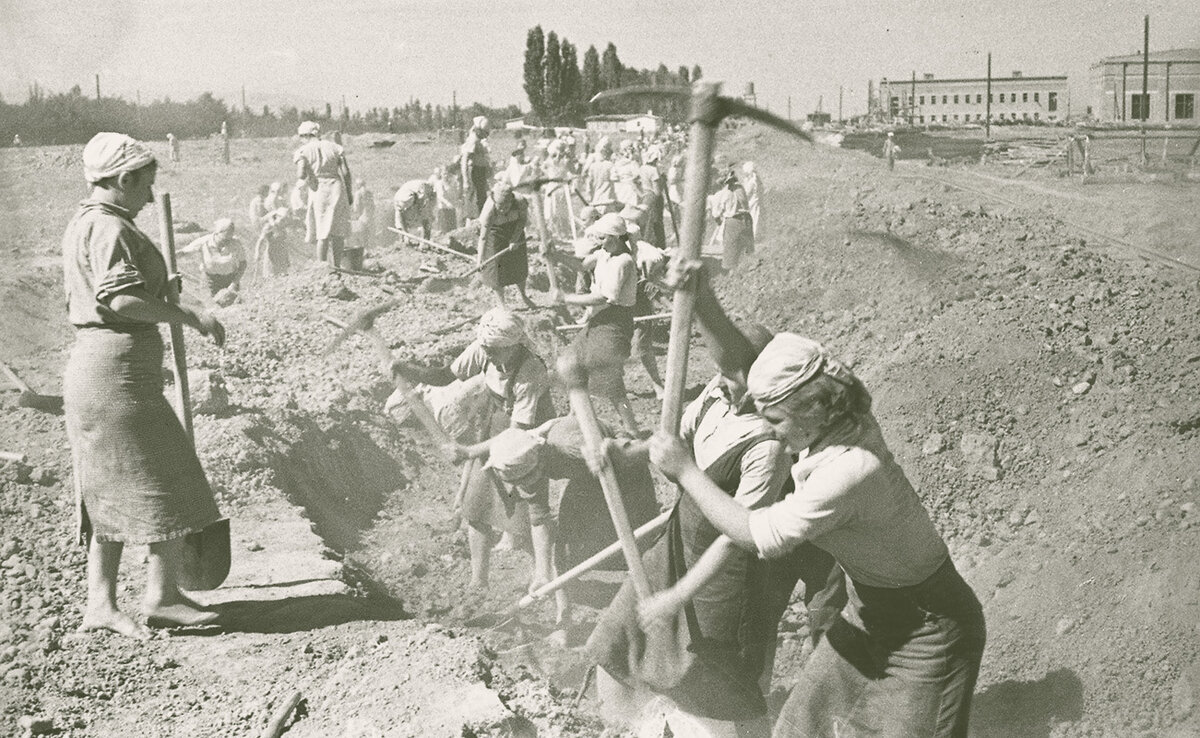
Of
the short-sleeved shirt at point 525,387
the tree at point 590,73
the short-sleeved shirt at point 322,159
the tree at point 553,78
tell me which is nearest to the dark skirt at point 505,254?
the short-sleeved shirt at point 322,159

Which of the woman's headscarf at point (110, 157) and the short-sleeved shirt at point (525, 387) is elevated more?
the woman's headscarf at point (110, 157)

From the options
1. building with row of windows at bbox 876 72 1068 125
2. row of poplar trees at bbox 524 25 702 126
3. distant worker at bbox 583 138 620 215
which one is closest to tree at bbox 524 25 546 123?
row of poplar trees at bbox 524 25 702 126

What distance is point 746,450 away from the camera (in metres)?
3.39

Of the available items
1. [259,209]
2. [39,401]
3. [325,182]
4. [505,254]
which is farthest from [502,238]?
[259,209]

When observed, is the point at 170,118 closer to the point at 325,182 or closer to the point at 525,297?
the point at 325,182

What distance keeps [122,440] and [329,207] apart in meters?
9.09

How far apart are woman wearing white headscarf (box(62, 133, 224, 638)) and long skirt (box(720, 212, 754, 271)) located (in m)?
11.3

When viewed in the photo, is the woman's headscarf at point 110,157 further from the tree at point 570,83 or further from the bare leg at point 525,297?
the tree at point 570,83

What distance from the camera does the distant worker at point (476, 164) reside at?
1338 cm

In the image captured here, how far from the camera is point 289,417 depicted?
7875 mm

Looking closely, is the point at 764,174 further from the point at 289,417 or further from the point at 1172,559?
the point at 1172,559

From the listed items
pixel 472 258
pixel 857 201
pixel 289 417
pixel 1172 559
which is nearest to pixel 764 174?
pixel 857 201

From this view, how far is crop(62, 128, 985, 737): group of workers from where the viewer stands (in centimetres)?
276

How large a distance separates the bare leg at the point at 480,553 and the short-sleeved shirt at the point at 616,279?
2322mm
